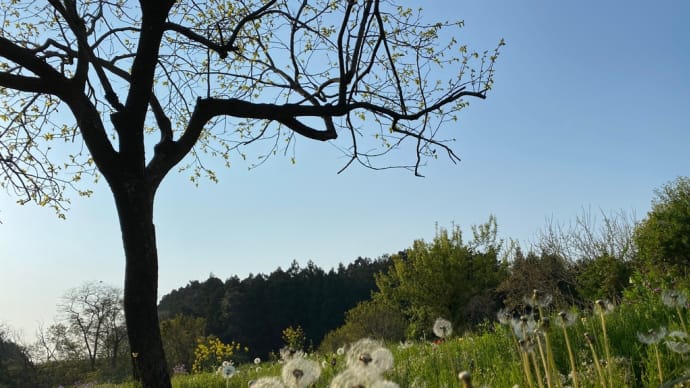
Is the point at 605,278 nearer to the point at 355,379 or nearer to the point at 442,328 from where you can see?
the point at 442,328

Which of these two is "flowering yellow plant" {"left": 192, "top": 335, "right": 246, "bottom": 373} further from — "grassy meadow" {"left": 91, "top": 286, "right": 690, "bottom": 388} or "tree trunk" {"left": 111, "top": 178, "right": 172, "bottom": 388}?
"grassy meadow" {"left": 91, "top": 286, "right": 690, "bottom": 388}

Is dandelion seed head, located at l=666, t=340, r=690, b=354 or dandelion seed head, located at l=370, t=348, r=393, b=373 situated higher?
dandelion seed head, located at l=370, t=348, r=393, b=373

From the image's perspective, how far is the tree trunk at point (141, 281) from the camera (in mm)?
5551

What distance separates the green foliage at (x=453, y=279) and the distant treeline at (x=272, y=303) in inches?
803

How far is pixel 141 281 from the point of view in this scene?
18.7 feet

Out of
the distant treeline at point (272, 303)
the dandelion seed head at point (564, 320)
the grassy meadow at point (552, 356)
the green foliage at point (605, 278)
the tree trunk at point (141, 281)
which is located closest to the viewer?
the grassy meadow at point (552, 356)

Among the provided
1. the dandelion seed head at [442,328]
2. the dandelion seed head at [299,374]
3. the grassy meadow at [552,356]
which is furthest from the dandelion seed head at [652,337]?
the dandelion seed head at [299,374]

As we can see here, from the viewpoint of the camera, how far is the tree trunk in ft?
18.2

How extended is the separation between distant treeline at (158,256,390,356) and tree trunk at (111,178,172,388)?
139 feet

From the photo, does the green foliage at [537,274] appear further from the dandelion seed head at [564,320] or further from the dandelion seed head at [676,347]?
the dandelion seed head at [564,320]

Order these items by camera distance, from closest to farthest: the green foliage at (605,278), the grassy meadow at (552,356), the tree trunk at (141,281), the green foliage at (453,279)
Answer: the grassy meadow at (552,356) < the tree trunk at (141,281) < the green foliage at (605,278) < the green foliage at (453,279)

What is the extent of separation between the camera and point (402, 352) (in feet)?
16.9

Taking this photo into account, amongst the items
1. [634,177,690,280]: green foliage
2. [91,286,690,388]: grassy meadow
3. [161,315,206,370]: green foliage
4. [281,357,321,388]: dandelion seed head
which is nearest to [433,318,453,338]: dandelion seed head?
[91,286,690,388]: grassy meadow

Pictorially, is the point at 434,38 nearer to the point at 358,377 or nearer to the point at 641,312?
the point at 641,312
